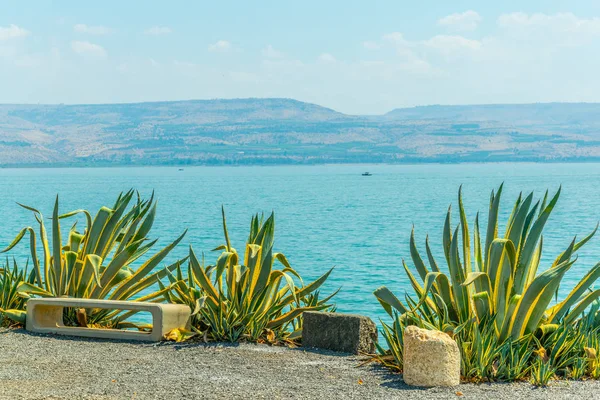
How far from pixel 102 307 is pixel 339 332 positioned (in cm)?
221

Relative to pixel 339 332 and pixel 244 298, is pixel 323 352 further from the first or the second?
pixel 244 298

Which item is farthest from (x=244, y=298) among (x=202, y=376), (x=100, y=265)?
(x=202, y=376)

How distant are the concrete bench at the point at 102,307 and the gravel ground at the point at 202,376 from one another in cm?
18

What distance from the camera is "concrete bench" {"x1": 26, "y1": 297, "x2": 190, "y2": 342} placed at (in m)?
8.02

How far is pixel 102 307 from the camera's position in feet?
26.9

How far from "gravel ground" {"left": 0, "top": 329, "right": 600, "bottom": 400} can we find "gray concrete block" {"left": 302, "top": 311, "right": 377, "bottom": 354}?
0.16 metres

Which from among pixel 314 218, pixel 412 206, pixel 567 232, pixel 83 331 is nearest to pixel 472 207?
pixel 412 206

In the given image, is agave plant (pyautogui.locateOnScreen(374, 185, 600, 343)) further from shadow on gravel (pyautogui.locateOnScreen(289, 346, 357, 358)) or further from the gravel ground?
the gravel ground

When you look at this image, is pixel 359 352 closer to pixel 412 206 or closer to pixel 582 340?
pixel 582 340

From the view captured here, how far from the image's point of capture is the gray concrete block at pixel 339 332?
304 inches

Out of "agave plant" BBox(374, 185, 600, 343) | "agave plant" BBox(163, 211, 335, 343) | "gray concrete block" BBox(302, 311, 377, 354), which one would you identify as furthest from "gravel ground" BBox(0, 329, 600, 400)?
"agave plant" BBox(374, 185, 600, 343)

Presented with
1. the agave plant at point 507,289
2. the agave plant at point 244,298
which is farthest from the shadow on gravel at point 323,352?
the agave plant at point 507,289

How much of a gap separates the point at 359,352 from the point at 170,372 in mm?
1746

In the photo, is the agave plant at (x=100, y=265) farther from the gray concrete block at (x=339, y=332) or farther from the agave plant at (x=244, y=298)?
the gray concrete block at (x=339, y=332)
